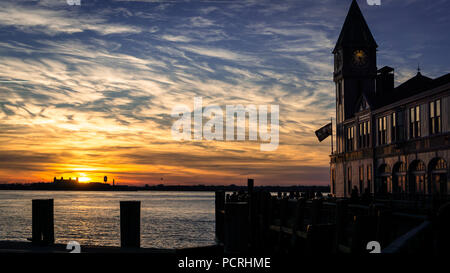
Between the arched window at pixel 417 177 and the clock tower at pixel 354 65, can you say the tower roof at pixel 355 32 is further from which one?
the arched window at pixel 417 177

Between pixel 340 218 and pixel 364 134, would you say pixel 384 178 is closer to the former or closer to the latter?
pixel 364 134

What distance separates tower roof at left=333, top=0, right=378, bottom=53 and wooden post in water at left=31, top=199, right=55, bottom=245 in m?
48.5

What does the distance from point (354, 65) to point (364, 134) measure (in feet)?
40.8

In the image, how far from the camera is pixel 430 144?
35781mm

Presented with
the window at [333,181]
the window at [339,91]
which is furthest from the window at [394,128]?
the window at [333,181]

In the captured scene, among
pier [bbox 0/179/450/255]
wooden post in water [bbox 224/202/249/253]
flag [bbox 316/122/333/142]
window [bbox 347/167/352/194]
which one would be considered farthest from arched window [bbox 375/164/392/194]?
wooden post in water [bbox 224/202/249/253]

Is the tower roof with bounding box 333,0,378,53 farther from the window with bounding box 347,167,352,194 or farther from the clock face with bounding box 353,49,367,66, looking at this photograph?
the window with bounding box 347,167,352,194

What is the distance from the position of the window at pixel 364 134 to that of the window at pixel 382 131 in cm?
299

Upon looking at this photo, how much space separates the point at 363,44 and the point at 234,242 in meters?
55.6

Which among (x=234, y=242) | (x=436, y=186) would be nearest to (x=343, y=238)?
(x=234, y=242)

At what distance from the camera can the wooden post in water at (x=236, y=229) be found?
21.2ft

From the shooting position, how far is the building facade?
1387 inches

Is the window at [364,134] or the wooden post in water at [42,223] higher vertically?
the window at [364,134]
